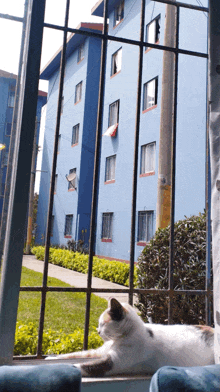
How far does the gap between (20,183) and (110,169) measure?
10277mm

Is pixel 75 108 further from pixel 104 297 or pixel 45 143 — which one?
pixel 104 297

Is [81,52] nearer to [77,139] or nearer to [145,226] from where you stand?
[77,139]

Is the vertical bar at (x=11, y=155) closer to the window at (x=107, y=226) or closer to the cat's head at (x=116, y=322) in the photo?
the cat's head at (x=116, y=322)

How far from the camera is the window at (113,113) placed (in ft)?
37.6

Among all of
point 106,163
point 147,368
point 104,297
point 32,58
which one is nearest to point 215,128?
point 32,58

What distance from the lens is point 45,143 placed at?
16.5 metres

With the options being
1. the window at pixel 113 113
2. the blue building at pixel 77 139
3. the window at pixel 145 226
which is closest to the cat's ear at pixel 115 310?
the window at pixel 145 226

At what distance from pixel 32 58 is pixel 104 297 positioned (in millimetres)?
5205

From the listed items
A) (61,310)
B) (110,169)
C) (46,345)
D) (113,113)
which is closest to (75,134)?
(113,113)

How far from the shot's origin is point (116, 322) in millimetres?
1535

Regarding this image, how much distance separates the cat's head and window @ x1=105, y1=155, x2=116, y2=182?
988 centimetres

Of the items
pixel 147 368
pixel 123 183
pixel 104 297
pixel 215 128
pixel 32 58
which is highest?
pixel 123 183

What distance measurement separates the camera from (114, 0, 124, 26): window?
11125 millimetres

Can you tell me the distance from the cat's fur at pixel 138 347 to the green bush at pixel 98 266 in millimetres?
4350
